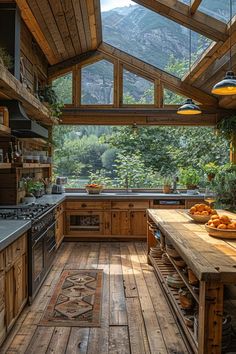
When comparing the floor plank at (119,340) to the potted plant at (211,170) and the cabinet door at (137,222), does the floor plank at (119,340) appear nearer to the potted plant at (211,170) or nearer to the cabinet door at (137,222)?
the cabinet door at (137,222)

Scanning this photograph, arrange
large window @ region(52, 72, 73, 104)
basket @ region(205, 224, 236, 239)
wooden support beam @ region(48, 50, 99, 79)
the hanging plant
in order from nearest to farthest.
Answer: basket @ region(205, 224, 236, 239), the hanging plant, wooden support beam @ region(48, 50, 99, 79), large window @ region(52, 72, 73, 104)

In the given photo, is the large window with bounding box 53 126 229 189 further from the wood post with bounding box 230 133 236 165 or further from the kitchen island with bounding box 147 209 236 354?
the kitchen island with bounding box 147 209 236 354

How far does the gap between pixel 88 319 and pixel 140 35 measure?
5336mm

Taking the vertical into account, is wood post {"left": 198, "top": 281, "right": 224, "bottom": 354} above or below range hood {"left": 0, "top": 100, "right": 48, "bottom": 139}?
below

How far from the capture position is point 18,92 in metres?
3.74

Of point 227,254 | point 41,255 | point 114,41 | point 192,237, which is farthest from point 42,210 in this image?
point 114,41

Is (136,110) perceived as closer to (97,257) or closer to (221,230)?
(97,257)

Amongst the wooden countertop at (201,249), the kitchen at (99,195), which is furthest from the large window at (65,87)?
the wooden countertop at (201,249)

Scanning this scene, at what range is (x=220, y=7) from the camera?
4.61 metres

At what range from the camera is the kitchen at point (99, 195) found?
293 cm

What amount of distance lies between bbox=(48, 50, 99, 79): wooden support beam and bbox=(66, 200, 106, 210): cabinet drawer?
269 centimetres

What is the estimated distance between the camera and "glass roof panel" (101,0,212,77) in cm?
598

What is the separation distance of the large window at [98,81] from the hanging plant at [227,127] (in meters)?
2.32

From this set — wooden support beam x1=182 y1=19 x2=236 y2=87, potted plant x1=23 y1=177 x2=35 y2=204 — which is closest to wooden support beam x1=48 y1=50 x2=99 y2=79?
wooden support beam x1=182 y1=19 x2=236 y2=87
